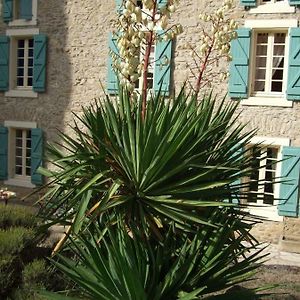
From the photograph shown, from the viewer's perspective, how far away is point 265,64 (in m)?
9.96

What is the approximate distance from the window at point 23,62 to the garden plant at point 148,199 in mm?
8594

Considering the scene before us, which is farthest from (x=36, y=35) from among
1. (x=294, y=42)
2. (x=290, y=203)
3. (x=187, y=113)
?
(x=187, y=113)

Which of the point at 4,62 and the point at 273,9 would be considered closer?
the point at 273,9

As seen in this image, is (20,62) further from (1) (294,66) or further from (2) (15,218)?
(2) (15,218)

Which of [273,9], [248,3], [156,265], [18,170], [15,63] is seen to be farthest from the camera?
[18,170]

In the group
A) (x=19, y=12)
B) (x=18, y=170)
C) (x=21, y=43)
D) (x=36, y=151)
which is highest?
(x=19, y=12)

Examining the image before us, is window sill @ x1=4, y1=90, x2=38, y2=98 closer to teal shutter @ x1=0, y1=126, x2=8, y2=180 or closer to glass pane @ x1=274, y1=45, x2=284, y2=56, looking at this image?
teal shutter @ x1=0, y1=126, x2=8, y2=180

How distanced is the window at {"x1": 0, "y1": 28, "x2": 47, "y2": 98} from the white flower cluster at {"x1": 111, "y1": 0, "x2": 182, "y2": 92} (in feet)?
28.4

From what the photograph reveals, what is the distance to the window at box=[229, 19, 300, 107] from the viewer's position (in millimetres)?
9383

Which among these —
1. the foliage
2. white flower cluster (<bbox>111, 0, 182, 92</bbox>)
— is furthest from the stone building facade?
the foliage

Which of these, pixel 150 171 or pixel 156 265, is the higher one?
pixel 150 171

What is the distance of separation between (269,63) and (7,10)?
21.5 feet

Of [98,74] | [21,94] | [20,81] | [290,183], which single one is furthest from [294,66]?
[20,81]

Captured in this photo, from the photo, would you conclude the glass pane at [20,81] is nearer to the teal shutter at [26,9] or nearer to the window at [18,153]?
the window at [18,153]
